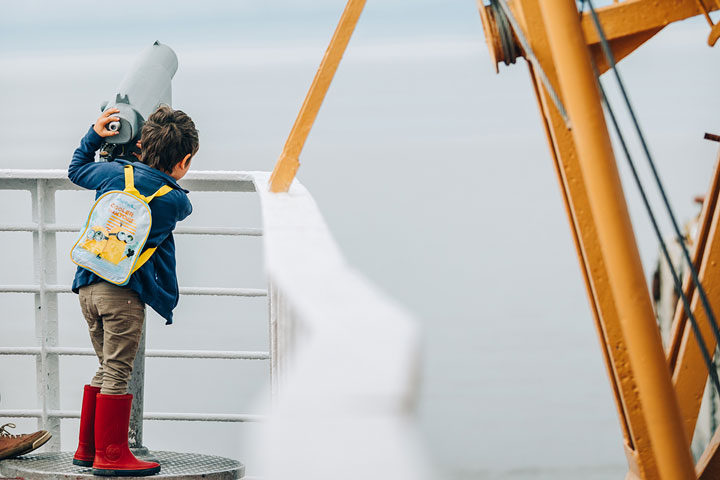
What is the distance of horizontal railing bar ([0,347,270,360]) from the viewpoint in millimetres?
2594

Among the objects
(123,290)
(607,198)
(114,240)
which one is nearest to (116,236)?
(114,240)

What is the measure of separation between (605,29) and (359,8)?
0.67m

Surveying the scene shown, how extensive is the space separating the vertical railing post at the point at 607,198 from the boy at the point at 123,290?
96cm

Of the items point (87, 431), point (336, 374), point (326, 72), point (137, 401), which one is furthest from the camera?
point (326, 72)

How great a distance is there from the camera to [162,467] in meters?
2.33

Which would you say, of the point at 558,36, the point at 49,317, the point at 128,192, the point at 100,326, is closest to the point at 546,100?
the point at 558,36

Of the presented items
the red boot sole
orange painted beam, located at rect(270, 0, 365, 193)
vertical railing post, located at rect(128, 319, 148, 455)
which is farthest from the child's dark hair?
the red boot sole

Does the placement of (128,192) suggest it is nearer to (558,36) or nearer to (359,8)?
(359,8)

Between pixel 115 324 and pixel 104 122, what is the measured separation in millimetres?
532

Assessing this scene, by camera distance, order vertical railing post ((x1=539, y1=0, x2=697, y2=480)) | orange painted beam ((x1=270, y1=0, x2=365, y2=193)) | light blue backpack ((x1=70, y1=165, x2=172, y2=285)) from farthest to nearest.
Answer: orange painted beam ((x1=270, y1=0, x2=365, y2=193)), light blue backpack ((x1=70, y1=165, x2=172, y2=285)), vertical railing post ((x1=539, y1=0, x2=697, y2=480))

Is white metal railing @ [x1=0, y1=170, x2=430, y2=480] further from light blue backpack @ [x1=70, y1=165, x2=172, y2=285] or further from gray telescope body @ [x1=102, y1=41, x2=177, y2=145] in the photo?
gray telescope body @ [x1=102, y1=41, x2=177, y2=145]

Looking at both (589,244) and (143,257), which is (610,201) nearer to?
(589,244)

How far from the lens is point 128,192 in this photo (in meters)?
2.17

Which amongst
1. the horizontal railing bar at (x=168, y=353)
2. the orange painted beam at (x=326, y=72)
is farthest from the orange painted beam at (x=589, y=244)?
the horizontal railing bar at (x=168, y=353)
